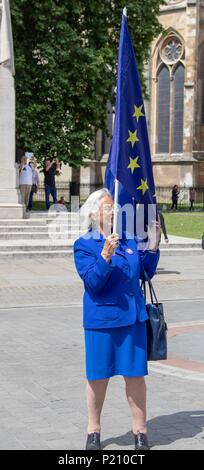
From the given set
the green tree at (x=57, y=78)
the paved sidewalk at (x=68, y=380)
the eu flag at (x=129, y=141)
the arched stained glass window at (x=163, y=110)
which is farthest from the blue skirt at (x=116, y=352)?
the arched stained glass window at (x=163, y=110)

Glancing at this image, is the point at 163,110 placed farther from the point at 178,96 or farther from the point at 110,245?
the point at 110,245

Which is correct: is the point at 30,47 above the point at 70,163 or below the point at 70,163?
above

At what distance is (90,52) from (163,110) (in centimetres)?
2100

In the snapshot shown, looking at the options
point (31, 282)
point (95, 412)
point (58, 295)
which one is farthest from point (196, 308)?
→ point (95, 412)

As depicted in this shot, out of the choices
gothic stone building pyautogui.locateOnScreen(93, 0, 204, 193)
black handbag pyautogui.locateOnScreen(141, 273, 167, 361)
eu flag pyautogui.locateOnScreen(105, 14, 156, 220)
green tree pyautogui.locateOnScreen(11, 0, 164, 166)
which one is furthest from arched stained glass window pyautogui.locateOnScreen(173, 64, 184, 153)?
black handbag pyautogui.locateOnScreen(141, 273, 167, 361)

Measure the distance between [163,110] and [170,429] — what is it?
46114 mm

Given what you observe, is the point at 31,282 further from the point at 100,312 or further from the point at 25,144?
the point at 25,144

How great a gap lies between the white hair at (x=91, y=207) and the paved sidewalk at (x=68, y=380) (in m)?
1.53

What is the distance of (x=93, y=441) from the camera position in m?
5.21

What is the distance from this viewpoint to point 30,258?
18.3 m

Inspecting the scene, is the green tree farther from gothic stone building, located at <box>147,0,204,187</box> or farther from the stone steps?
gothic stone building, located at <box>147,0,204,187</box>

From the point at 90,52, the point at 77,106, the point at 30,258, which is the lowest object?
the point at 30,258

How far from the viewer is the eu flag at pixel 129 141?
539 cm

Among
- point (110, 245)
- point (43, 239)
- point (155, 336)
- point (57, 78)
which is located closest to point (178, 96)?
point (57, 78)
